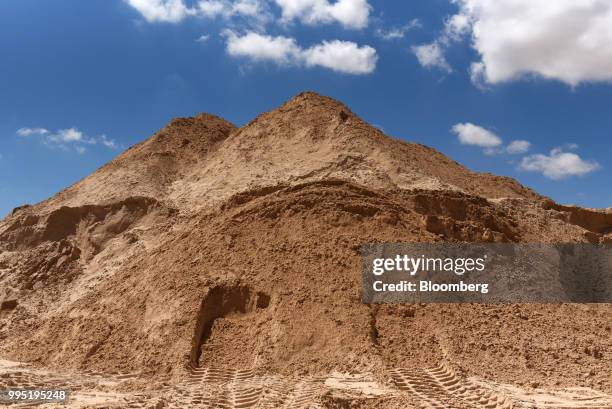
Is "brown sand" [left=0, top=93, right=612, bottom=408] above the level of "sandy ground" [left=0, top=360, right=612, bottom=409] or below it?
above

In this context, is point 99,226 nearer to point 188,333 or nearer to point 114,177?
point 114,177

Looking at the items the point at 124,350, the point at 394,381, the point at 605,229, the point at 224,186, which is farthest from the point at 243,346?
the point at 605,229

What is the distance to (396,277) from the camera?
14.0m

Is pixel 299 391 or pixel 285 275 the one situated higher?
pixel 285 275

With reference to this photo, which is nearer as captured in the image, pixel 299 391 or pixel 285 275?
pixel 299 391

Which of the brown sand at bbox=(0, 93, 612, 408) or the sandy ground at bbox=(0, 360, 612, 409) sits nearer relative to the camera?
the sandy ground at bbox=(0, 360, 612, 409)

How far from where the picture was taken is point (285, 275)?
13828mm

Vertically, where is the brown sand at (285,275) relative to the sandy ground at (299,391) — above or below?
above

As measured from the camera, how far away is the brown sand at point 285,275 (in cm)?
1177

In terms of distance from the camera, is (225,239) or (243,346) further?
(225,239)

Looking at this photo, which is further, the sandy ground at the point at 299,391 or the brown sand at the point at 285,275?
the brown sand at the point at 285,275

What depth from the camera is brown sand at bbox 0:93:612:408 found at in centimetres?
1177

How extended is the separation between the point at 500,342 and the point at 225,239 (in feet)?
23.2

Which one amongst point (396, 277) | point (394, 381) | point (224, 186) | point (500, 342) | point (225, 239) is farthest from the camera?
point (224, 186)
